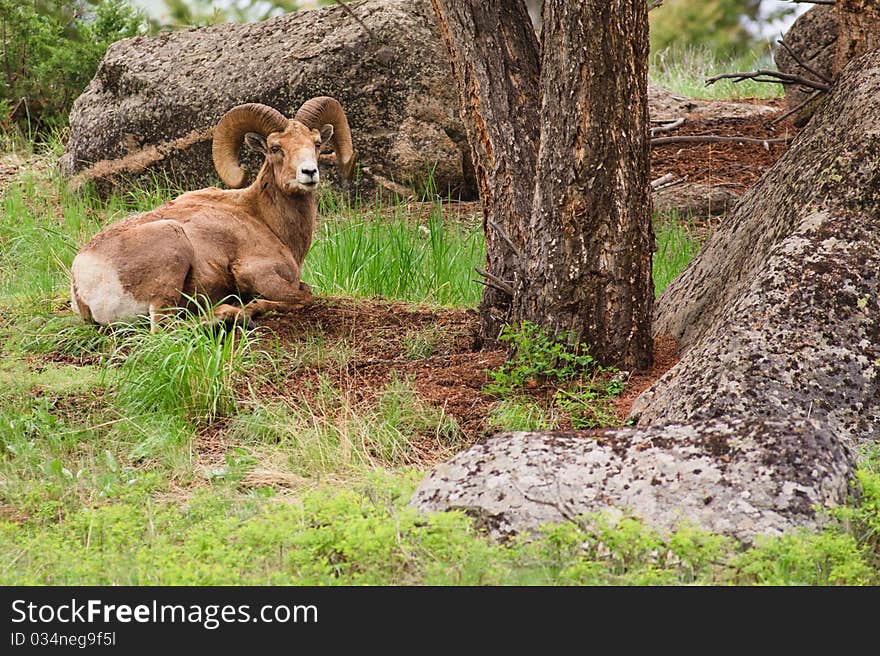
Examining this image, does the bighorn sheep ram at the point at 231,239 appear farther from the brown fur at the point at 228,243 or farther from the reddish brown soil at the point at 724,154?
the reddish brown soil at the point at 724,154

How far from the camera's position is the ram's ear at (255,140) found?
28.1ft

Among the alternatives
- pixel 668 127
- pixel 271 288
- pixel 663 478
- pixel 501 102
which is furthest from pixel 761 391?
pixel 668 127

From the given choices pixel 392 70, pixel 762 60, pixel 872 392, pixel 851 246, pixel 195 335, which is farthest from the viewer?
pixel 762 60

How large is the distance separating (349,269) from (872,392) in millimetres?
4878

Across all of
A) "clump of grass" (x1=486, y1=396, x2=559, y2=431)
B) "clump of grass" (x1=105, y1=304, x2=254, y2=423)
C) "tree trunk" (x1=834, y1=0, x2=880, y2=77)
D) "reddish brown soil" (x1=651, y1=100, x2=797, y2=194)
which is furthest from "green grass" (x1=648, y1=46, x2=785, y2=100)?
"clump of grass" (x1=105, y1=304, x2=254, y2=423)

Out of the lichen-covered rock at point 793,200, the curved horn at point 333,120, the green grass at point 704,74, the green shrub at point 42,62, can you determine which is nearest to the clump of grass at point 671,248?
the lichen-covered rock at point 793,200

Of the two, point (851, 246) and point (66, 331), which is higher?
point (851, 246)

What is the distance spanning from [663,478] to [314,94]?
327 inches

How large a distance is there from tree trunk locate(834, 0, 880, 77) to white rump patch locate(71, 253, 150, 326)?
4.61 meters

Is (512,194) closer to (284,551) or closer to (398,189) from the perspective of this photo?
(284,551)

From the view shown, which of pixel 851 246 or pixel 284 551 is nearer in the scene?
pixel 284 551

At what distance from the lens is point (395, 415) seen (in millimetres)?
6441

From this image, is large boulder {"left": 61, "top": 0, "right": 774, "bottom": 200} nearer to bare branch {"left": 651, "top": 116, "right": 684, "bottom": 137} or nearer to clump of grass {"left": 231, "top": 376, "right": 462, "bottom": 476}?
bare branch {"left": 651, "top": 116, "right": 684, "bottom": 137}
